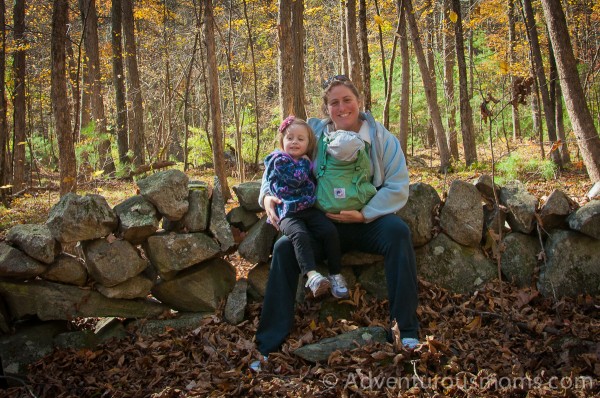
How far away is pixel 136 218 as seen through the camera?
3623 millimetres

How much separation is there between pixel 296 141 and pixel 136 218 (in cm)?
138

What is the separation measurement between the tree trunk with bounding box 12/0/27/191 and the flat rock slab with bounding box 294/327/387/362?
8451 millimetres

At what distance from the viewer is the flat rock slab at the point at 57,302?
136 inches

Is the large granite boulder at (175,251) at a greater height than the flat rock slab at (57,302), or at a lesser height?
greater

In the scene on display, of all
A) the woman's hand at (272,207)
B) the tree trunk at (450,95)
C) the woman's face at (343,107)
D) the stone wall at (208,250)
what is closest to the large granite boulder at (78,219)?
the stone wall at (208,250)

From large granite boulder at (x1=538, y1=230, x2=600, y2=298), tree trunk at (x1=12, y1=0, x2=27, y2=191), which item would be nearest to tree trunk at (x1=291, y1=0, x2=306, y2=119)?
tree trunk at (x1=12, y1=0, x2=27, y2=191)

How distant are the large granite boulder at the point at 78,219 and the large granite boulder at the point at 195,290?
27.2 inches

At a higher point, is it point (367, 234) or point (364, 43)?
point (364, 43)

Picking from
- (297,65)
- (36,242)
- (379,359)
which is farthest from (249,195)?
(297,65)

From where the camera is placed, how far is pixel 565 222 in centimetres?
380

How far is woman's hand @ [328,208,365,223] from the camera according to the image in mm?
3387

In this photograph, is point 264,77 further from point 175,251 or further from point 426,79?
point 175,251

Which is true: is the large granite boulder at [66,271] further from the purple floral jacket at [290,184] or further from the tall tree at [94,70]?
the tall tree at [94,70]

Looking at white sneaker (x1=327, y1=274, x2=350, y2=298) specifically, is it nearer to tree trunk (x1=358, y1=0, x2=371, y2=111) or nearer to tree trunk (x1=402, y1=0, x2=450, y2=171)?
tree trunk (x1=358, y1=0, x2=371, y2=111)
